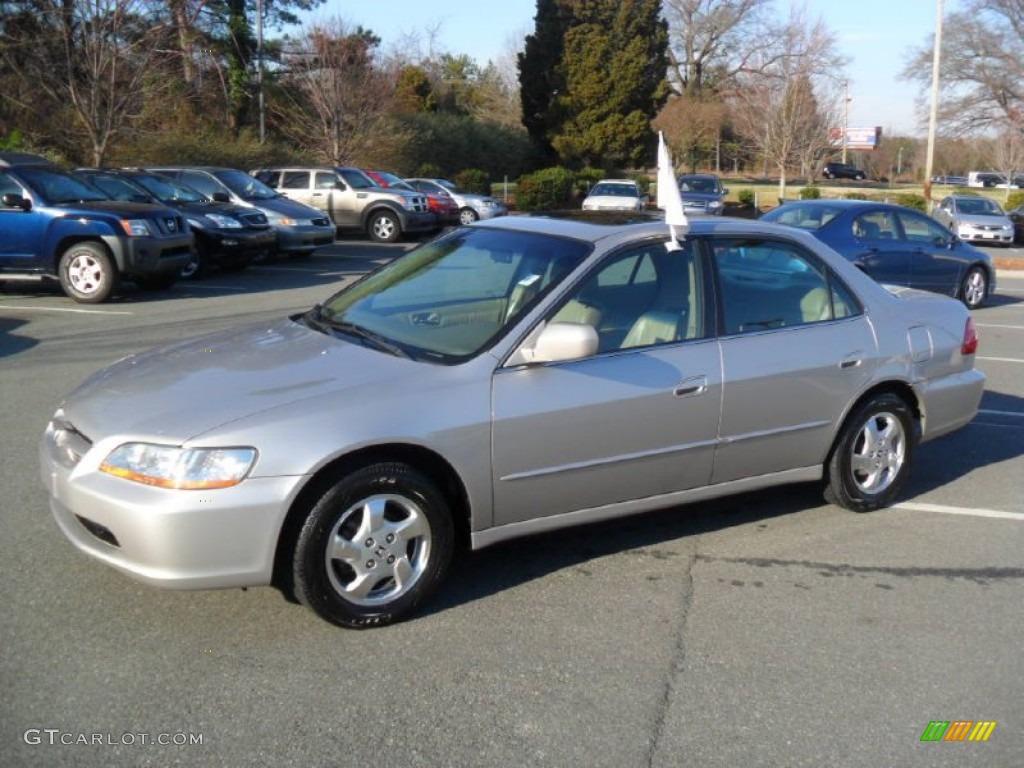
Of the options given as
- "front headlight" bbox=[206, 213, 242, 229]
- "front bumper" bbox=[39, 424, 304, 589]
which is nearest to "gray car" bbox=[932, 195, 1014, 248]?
"front headlight" bbox=[206, 213, 242, 229]

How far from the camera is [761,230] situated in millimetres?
5191

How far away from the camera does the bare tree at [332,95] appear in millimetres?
31938

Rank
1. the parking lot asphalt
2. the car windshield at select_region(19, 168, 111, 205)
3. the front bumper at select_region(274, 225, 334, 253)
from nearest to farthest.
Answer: the parking lot asphalt < the car windshield at select_region(19, 168, 111, 205) < the front bumper at select_region(274, 225, 334, 253)

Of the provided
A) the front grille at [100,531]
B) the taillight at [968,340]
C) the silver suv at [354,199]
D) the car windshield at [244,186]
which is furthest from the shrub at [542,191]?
the front grille at [100,531]

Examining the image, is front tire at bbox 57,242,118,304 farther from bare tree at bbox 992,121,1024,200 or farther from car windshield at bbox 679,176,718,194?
bare tree at bbox 992,121,1024,200

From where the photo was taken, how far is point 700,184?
2964cm

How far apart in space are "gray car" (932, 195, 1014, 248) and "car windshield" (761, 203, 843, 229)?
15.0m

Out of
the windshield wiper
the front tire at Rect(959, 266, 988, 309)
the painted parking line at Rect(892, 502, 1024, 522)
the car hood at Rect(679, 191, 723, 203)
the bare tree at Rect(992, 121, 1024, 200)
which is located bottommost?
the painted parking line at Rect(892, 502, 1024, 522)

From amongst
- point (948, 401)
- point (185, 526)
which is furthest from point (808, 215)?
point (185, 526)

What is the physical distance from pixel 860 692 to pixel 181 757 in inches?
90.3

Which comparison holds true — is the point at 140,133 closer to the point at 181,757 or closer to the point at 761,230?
the point at 761,230

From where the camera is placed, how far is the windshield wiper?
427cm

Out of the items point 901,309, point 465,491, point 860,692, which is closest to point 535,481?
point 465,491

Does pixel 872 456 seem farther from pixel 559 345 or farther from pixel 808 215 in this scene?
pixel 808 215
